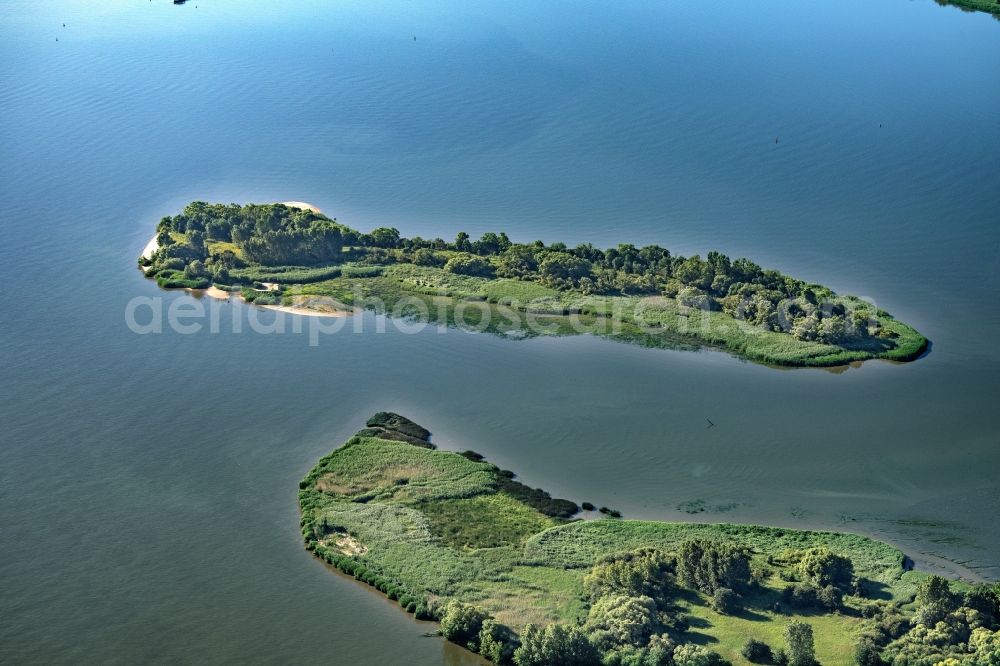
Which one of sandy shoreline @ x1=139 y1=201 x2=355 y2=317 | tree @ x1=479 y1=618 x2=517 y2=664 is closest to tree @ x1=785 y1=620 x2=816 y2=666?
tree @ x1=479 y1=618 x2=517 y2=664

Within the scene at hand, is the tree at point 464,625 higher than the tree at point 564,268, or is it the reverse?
the tree at point 564,268

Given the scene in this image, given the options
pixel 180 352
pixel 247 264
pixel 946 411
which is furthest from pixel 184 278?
pixel 946 411

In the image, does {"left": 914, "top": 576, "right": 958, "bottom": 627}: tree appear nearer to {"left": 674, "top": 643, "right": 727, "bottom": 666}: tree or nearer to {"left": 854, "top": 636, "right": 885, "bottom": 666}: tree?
{"left": 854, "top": 636, "right": 885, "bottom": 666}: tree

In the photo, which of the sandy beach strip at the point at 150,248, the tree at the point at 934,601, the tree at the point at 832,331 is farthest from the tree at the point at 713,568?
the sandy beach strip at the point at 150,248

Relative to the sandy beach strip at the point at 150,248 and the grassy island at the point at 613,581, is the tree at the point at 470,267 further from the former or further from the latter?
the grassy island at the point at 613,581

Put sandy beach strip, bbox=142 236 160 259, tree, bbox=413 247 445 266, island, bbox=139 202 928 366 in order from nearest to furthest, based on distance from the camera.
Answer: island, bbox=139 202 928 366, tree, bbox=413 247 445 266, sandy beach strip, bbox=142 236 160 259

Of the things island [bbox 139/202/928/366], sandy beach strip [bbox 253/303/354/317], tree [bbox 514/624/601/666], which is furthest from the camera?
sandy beach strip [bbox 253/303/354/317]

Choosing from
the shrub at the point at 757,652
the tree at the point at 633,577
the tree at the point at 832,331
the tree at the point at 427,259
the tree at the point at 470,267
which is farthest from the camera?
the tree at the point at 427,259
